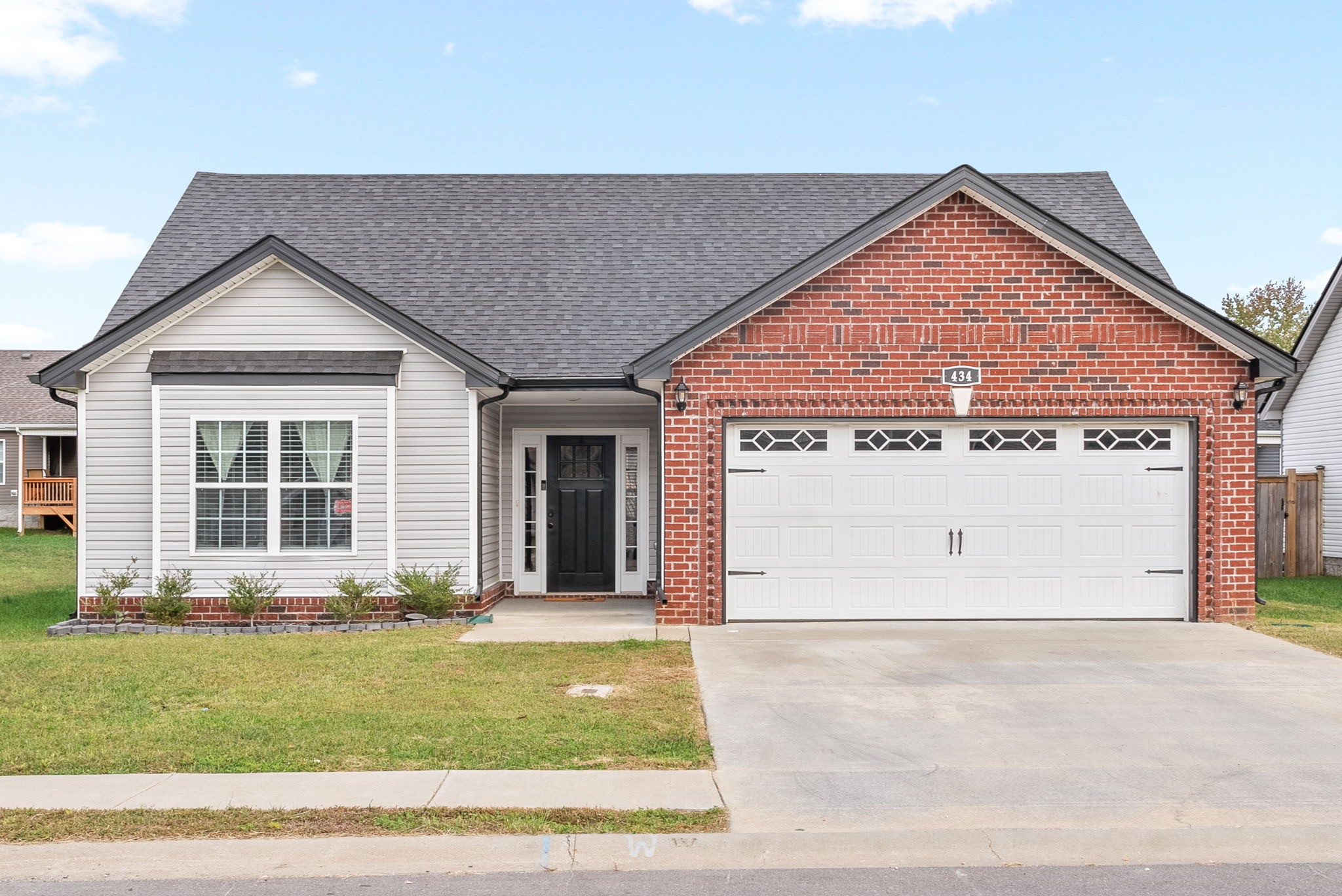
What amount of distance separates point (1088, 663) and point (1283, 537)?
1123 cm

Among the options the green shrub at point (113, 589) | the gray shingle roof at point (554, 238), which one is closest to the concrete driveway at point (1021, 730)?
the gray shingle roof at point (554, 238)

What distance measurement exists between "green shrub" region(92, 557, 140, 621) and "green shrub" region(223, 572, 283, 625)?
1.08 m

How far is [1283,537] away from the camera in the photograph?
62.1 feet

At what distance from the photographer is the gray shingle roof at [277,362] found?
12.4m

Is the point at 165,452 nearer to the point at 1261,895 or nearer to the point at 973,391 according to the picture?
the point at 973,391

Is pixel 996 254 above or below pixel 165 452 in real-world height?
above

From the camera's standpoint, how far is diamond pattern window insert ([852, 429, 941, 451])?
12.5 m

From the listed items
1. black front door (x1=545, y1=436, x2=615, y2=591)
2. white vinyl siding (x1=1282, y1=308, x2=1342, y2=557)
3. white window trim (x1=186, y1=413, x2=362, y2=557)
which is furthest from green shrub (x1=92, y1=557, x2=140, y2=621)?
white vinyl siding (x1=1282, y1=308, x2=1342, y2=557)

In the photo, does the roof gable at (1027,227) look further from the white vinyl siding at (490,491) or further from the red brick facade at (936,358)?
the white vinyl siding at (490,491)

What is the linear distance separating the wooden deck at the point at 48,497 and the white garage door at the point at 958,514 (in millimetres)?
23925

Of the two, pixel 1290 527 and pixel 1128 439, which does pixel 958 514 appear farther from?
pixel 1290 527

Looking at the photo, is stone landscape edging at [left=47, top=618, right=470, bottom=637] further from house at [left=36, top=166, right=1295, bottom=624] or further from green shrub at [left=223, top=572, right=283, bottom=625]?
house at [left=36, top=166, right=1295, bottom=624]

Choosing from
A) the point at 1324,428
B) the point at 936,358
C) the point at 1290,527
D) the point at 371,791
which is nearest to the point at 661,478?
the point at 936,358

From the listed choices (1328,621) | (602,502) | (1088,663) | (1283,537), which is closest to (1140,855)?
(1088,663)
